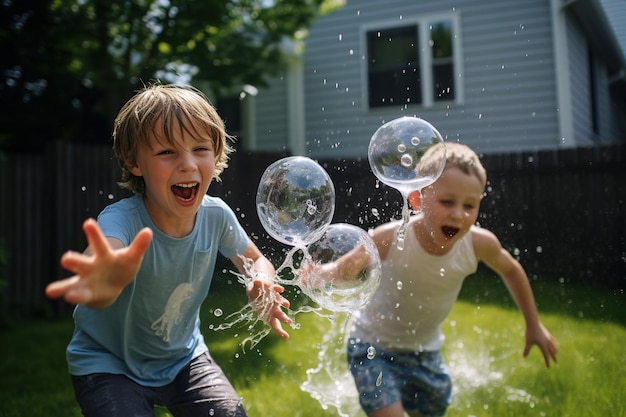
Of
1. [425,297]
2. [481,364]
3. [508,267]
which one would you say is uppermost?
[508,267]

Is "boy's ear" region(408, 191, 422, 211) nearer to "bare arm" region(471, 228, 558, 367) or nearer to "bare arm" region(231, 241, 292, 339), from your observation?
"bare arm" region(471, 228, 558, 367)

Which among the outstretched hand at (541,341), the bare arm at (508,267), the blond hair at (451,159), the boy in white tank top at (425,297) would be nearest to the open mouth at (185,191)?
the blond hair at (451,159)

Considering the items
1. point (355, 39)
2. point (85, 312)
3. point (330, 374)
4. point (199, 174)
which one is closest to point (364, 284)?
point (199, 174)

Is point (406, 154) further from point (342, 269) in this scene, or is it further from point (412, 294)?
point (412, 294)

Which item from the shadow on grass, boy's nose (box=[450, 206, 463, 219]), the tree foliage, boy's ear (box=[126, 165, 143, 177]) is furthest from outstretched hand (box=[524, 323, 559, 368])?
the tree foliage

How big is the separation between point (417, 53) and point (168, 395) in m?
6.78

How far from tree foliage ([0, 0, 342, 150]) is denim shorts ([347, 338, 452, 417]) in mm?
5329

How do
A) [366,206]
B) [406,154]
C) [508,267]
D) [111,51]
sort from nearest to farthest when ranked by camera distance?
[406,154]
[508,267]
[366,206]
[111,51]

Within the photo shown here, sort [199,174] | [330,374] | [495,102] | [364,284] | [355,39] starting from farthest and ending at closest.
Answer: [355,39] < [495,102] < [330,374] < [364,284] < [199,174]

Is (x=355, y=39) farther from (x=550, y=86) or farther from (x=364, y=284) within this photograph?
(x=364, y=284)

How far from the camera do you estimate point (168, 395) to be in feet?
6.69

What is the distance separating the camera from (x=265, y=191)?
220cm

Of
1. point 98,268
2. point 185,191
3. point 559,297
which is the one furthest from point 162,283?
point 559,297

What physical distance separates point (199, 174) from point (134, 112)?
31 cm
